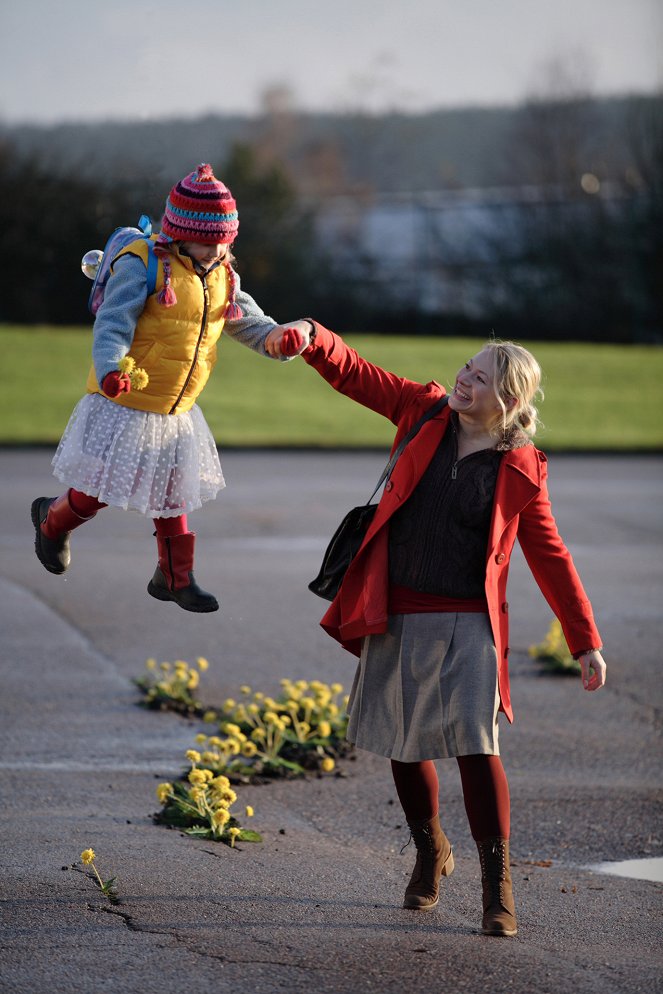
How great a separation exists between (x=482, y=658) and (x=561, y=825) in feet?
6.37

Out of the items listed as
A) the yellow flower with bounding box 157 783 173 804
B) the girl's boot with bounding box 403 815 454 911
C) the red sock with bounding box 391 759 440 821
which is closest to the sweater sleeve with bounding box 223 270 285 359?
the red sock with bounding box 391 759 440 821

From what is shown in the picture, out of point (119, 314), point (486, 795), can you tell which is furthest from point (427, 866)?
point (119, 314)

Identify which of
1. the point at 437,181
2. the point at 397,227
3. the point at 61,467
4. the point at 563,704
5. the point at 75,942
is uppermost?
the point at 437,181

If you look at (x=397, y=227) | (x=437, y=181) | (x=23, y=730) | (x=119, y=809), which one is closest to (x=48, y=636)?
(x=23, y=730)

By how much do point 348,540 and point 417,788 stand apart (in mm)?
844

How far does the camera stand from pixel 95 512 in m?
4.38

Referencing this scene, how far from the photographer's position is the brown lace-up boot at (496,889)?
437 cm

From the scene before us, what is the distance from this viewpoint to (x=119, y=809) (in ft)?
18.7

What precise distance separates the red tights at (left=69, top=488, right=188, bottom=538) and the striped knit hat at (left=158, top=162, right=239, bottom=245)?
86cm

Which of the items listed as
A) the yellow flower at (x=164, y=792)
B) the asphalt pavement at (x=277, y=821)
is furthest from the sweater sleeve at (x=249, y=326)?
the yellow flower at (x=164, y=792)

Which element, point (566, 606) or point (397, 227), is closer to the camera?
point (566, 606)

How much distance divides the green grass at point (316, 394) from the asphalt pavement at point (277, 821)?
896cm

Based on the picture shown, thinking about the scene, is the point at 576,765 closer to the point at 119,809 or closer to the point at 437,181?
the point at 119,809

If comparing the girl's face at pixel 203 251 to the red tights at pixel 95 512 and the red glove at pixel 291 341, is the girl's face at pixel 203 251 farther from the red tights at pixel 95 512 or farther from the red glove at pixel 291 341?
the red tights at pixel 95 512
